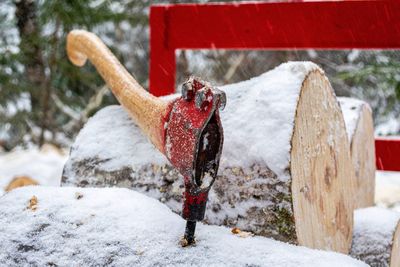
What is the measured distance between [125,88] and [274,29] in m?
1.41

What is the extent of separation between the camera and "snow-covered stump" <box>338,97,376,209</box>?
7.34 ft

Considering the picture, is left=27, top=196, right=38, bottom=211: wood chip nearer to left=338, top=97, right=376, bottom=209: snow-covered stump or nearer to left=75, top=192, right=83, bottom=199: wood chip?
left=75, top=192, right=83, bottom=199: wood chip

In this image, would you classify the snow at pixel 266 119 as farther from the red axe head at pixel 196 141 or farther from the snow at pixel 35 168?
the snow at pixel 35 168

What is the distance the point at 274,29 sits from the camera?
2.91 metres

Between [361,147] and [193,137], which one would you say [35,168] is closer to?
[361,147]

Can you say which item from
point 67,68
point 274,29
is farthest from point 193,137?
point 67,68

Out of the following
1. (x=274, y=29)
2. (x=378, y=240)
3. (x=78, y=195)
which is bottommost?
(x=378, y=240)

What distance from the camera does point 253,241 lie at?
1.32m

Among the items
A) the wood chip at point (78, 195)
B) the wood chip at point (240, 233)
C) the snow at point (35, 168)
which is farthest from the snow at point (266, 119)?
the snow at point (35, 168)

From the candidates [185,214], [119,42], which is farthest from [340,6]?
[119,42]

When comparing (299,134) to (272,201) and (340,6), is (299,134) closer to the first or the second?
(272,201)

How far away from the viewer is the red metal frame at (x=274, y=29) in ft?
8.87

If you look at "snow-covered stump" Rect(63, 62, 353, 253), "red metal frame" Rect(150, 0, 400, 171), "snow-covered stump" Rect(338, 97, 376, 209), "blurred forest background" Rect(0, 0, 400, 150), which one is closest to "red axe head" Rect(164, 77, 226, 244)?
"snow-covered stump" Rect(63, 62, 353, 253)

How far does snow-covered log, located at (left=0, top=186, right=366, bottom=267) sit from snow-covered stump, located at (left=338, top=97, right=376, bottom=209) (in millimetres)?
977
